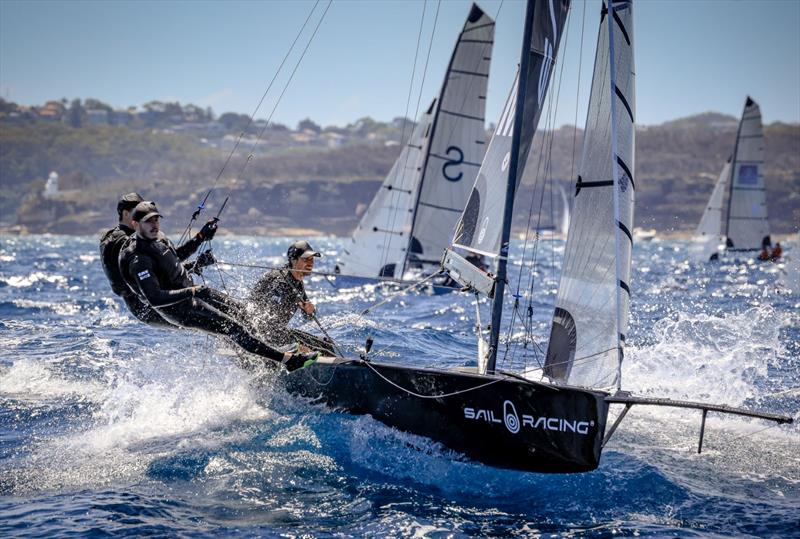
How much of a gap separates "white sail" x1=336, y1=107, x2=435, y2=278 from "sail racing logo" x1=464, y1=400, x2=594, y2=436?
1229cm

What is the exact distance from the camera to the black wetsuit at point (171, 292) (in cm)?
625

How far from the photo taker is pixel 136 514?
474 cm

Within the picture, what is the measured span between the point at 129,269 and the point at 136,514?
2233 mm

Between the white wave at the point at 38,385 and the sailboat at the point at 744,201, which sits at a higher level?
the sailboat at the point at 744,201

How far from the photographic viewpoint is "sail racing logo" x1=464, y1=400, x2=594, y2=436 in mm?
5301

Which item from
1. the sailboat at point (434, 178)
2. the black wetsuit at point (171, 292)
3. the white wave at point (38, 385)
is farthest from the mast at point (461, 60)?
the black wetsuit at point (171, 292)

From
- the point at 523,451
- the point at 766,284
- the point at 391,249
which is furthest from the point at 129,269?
the point at 766,284

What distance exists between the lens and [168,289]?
21.5 ft

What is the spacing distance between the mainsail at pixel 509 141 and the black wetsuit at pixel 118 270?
2786 millimetres

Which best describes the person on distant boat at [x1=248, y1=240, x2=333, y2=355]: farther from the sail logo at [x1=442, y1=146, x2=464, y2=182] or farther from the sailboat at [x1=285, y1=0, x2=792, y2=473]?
the sail logo at [x1=442, y1=146, x2=464, y2=182]

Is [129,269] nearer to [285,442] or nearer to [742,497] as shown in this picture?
[285,442]

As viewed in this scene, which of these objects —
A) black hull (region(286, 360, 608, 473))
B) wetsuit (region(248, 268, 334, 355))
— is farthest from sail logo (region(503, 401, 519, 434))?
wetsuit (region(248, 268, 334, 355))

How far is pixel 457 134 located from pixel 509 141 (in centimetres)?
992

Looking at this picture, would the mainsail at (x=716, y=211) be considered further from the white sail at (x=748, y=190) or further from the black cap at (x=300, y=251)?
the black cap at (x=300, y=251)
